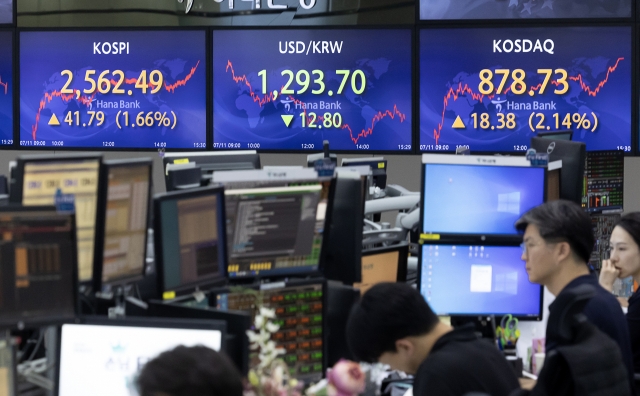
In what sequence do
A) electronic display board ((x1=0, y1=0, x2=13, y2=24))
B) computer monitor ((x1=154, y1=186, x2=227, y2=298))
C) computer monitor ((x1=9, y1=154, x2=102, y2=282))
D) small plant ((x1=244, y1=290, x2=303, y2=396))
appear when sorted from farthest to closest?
electronic display board ((x1=0, y1=0, x2=13, y2=24)) → computer monitor ((x1=154, y1=186, x2=227, y2=298)) → computer monitor ((x1=9, y1=154, x2=102, y2=282)) → small plant ((x1=244, y1=290, x2=303, y2=396))

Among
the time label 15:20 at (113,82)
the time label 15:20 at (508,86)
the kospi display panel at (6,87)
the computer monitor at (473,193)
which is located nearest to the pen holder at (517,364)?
the computer monitor at (473,193)

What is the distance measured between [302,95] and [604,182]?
238cm

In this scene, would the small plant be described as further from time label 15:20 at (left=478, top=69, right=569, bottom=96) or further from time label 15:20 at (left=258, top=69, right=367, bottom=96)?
time label 15:20 at (left=478, top=69, right=569, bottom=96)

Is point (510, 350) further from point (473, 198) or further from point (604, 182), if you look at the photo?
point (604, 182)

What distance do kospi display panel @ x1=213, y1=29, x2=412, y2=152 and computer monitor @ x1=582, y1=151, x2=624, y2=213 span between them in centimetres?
159

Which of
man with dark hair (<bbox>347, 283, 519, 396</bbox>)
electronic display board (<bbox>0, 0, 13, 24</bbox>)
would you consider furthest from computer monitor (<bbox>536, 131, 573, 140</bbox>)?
electronic display board (<bbox>0, 0, 13, 24</bbox>)

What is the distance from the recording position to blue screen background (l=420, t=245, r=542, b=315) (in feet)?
10.9

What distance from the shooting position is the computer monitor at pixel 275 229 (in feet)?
8.93

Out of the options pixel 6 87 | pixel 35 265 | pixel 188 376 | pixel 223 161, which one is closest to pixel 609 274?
pixel 223 161

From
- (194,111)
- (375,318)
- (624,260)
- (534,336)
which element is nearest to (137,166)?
(375,318)

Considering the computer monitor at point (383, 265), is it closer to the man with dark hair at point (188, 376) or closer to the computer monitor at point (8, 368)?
the computer monitor at point (8, 368)

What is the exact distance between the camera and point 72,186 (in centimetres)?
229

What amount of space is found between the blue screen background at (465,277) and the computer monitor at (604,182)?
7.94 ft

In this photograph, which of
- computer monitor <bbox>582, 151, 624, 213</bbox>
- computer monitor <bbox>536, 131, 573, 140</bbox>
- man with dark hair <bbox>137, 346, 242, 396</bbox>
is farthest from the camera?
computer monitor <bbox>582, 151, 624, 213</bbox>
